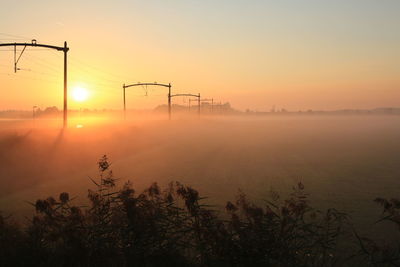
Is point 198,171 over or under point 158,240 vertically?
under

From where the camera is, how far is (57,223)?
16.9 feet

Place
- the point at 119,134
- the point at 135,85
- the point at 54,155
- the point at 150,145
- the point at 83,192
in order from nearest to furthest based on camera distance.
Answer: the point at 83,192 → the point at 54,155 → the point at 150,145 → the point at 119,134 → the point at 135,85

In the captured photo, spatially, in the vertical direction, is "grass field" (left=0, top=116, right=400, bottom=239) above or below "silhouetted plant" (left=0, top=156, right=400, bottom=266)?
below

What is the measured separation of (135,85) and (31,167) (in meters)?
36.5

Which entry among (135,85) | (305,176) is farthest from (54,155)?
(135,85)

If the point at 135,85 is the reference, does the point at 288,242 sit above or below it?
below

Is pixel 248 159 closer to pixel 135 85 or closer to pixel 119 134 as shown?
pixel 119 134

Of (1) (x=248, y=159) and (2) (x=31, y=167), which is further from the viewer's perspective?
(1) (x=248, y=159)

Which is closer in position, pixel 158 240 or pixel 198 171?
pixel 158 240

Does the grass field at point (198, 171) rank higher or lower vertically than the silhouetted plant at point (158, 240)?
lower

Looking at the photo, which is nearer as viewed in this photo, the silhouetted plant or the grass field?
the silhouetted plant

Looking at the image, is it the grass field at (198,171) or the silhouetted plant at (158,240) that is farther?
the grass field at (198,171)

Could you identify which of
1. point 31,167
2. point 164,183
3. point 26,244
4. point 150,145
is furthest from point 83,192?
point 150,145

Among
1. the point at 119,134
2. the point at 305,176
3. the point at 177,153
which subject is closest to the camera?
the point at 305,176
